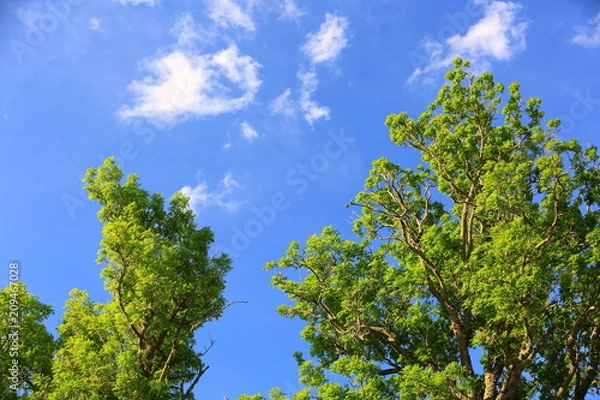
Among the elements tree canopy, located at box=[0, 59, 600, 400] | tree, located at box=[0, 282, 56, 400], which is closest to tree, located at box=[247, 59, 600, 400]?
tree canopy, located at box=[0, 59, 600, 400]

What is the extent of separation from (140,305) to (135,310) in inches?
7.6

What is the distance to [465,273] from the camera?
1428 cm

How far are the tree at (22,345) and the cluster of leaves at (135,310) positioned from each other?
50 mm

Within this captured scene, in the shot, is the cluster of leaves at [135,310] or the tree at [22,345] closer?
the cluster of leaves at [135,310]

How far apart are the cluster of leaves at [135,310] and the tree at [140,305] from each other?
0.09 ft

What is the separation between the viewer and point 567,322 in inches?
579

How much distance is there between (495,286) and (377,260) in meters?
4.08

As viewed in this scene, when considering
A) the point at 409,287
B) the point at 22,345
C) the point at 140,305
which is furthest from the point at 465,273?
the point at 22,345

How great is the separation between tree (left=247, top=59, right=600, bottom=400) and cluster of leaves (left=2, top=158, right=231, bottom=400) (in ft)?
9.67

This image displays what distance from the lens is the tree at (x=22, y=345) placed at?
53.0ft
